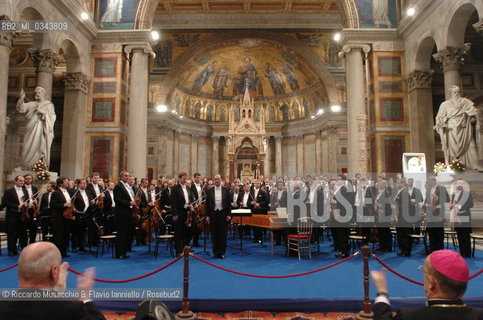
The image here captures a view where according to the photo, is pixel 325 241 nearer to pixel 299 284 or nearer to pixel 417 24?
pixel 299 284

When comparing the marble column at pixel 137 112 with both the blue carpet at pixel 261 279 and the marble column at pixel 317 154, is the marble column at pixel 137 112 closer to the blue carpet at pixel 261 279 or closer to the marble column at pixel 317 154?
the blue carpet at pixel 261 279

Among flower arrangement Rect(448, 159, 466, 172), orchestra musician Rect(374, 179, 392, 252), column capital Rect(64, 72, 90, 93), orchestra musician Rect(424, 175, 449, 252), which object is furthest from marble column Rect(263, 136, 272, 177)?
orchestra musician Rect(424, 175, 449, 252)

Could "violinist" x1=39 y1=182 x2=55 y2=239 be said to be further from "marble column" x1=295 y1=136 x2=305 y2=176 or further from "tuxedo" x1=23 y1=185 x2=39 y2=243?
"marble column" x1=295 y1=136 x2=305 y2=176

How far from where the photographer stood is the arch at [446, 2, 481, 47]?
1297 centimetres

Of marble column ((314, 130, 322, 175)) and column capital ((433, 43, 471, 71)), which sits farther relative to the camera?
marble column ((314, 130, 322, 175))

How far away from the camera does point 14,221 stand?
856 centimetres

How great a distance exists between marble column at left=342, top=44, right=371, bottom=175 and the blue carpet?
7.69m

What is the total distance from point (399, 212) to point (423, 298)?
13.2ft

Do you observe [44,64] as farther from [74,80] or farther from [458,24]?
[458,24]

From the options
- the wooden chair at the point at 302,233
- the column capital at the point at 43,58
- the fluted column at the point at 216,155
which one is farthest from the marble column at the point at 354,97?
the fluted column at the point at 216,155

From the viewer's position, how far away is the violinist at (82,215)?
9031mm

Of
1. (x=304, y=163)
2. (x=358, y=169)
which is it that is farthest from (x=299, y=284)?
(x=304, y=163)

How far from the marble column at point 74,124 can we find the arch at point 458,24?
15.7 metres

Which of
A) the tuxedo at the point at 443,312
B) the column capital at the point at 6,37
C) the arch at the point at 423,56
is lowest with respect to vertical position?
the tuxedo at the point at 443,312
